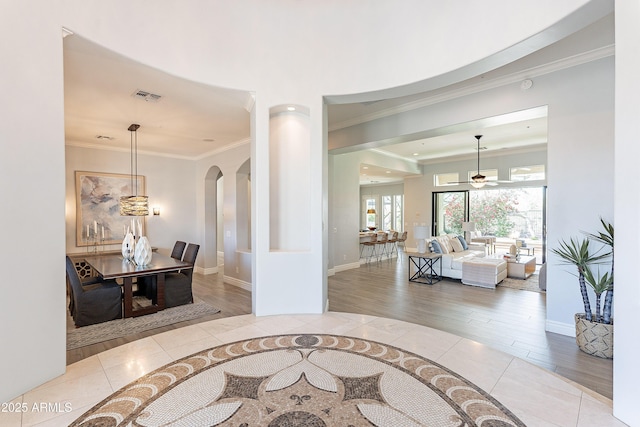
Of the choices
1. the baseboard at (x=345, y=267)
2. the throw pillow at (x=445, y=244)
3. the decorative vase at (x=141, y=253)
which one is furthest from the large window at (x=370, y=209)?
the decorative vase at (x=141, y=253)

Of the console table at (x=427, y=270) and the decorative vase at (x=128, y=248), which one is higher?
the decorative vase at (x=128, y=248)

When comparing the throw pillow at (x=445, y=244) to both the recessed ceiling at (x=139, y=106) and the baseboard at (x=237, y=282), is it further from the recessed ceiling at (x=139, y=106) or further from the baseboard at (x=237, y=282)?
the recessed ceiling at (x=139, y=106)

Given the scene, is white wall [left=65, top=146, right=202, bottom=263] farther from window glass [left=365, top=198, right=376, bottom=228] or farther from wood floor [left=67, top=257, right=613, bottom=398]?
window glass [left=365, top=198, right=376, bottom=228]

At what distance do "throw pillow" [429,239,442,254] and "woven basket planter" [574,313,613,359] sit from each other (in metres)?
3.79

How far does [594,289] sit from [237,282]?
18.5 ft

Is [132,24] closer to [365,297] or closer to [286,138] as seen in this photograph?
[286,138]

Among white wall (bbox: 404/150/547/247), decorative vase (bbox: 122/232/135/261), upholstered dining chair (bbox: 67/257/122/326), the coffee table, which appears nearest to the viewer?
upholstered dining chair (bbox: 67/257/122/326)

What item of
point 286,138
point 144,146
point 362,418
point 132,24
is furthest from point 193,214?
point 362,418

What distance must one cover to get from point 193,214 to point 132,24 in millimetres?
5571

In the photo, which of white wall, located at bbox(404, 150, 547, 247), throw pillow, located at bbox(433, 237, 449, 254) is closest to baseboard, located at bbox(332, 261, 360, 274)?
throw pillow, located at bbox(433, 237, 449, 254)

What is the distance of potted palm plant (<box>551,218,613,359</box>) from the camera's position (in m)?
3.04

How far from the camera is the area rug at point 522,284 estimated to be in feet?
19.4

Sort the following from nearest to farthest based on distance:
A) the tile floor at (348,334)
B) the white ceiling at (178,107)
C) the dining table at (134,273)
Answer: the tile floor at (348,334), the white ceiling at (178,107), the dining table at (134,273)

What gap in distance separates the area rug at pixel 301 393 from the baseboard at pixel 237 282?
3.11 metres
